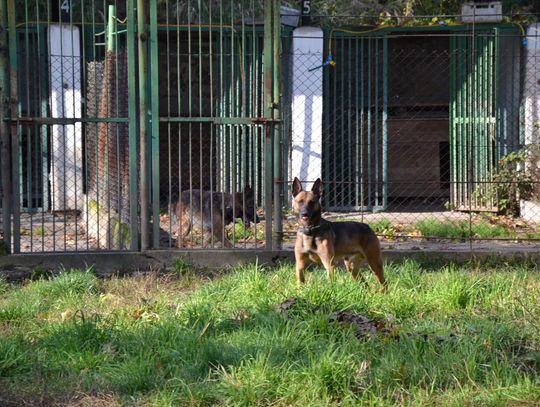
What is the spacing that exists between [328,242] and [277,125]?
71.2 inches

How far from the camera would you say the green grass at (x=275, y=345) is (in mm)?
5242

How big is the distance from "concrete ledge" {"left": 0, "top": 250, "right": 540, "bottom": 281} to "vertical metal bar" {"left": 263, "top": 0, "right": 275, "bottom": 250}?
0.41 metres

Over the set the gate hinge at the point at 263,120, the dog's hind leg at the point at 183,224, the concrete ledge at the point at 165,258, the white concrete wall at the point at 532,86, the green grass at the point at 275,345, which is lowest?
the green grass at the point at 275,345

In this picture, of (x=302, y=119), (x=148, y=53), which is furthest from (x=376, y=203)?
(x=148, y=53)

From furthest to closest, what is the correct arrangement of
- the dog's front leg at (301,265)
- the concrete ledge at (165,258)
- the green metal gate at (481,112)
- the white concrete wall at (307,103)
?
the white concrete wall at (307,103) → the green metal gate at (481,112) → the concrete ledge at (165,258) → the dog's front leg at (301,265)

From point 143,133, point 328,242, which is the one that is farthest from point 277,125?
point 328,242

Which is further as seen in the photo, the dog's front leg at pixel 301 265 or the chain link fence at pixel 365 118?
the chain link fence at pixel 365 118

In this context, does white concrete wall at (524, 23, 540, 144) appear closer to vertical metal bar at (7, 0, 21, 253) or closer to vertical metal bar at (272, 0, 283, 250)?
vertical metal bar at (272, 0, 283, 250)

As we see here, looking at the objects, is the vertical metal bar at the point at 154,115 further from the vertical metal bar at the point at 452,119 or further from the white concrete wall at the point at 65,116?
the vertical metal bar at the point at 452,119

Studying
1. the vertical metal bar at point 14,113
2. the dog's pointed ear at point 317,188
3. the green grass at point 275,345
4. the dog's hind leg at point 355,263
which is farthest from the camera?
the vertical metal bar at point 14,113

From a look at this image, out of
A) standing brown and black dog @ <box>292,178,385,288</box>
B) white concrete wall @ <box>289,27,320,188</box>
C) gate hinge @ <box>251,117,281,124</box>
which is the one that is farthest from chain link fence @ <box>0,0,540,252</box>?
standing brown and black dog @ <box>292,178,385,288</box>

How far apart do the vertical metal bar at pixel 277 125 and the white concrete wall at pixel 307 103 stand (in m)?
5.25

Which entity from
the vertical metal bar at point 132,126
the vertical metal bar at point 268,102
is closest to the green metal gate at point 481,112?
the vertical metal bar at point 268,102

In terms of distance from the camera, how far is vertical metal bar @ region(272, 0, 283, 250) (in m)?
9.58
